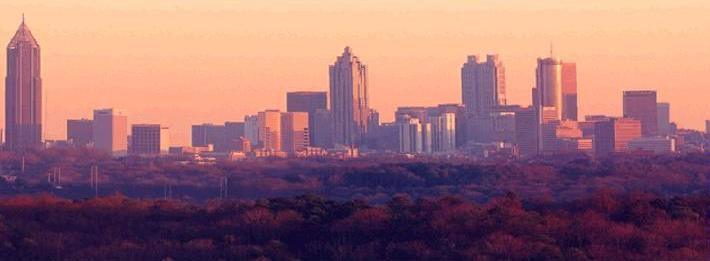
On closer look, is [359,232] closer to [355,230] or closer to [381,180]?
[355,230]

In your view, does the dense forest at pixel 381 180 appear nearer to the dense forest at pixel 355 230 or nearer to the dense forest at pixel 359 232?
the dense forest at pixel 355 230

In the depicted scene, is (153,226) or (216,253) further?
(153,226)

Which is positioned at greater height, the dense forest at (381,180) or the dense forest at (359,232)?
the dense forest at (381,180)

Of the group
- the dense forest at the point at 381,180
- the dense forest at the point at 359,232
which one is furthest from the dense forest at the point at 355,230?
the dense forest at the point at 381,180

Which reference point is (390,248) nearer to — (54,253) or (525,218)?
(525,218)

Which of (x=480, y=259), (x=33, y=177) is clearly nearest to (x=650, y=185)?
(x=33, y=177)

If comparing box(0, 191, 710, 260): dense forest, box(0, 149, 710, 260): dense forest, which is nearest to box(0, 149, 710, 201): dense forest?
box(0, 149, 710, 260): dense forest
